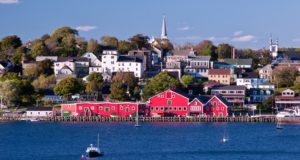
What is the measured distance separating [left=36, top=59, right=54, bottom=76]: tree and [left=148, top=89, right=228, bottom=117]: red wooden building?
22.4 m

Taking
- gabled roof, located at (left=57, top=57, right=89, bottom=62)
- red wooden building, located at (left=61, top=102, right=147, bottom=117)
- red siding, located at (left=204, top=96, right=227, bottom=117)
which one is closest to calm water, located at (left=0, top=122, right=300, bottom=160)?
red wooden building, located at (left=61, top=102, right=147, bottom=117)

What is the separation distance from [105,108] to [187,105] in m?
6.35

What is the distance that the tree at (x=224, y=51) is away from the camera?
108812 millimetres

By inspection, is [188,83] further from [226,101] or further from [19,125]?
[19,125]

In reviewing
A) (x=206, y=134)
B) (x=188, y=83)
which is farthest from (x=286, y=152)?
(x=188, y=83)

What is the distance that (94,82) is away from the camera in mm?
85125

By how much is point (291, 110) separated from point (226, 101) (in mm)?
5127

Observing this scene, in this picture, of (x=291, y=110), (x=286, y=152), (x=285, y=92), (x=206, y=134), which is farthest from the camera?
(x=285, y=92)

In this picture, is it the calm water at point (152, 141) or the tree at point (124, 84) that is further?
the tree at point (124, 84)

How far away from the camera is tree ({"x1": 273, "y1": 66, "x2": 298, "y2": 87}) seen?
89.1 meters

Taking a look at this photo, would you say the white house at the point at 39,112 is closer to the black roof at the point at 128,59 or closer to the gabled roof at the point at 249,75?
the black roof at the point at 128,59

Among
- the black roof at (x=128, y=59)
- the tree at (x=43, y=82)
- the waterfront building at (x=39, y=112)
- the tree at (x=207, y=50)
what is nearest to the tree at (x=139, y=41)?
the tree at (x=207, y=50)

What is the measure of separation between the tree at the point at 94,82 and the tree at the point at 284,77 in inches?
630

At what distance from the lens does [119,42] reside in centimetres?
10931
